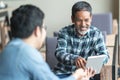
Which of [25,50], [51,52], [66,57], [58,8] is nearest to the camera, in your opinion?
[25,50]

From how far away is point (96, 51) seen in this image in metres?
2.32

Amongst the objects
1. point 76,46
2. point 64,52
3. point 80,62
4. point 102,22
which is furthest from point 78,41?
point 102,22

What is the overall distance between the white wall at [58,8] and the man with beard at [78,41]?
100 inches

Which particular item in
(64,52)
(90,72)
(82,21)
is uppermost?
(82,21)

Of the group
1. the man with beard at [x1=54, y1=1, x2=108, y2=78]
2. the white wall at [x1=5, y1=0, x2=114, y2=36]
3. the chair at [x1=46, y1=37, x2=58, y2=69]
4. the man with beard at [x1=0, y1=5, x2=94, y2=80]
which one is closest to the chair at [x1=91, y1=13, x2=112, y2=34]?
the white wall at [x1=5, y1=0, x2=114, y2=36]

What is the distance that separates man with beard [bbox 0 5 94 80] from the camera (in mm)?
1387

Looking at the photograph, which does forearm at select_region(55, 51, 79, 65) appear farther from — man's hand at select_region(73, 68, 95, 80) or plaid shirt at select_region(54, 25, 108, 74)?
man's hand at select_region(73, 68, 95, 80)

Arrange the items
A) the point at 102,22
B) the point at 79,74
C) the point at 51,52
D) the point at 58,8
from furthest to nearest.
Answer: the point at 58,8 < the point at 102,22 < the point at 51,52 < the point at 79,74

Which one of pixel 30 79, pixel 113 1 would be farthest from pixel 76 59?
pixel 113 1

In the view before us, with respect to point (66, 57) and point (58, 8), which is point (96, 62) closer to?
point (66, 57)

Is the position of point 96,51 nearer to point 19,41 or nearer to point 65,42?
point 65,42

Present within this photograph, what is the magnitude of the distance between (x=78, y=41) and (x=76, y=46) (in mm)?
45

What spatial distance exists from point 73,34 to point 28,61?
1.03m

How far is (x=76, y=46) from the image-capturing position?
2344 mm
